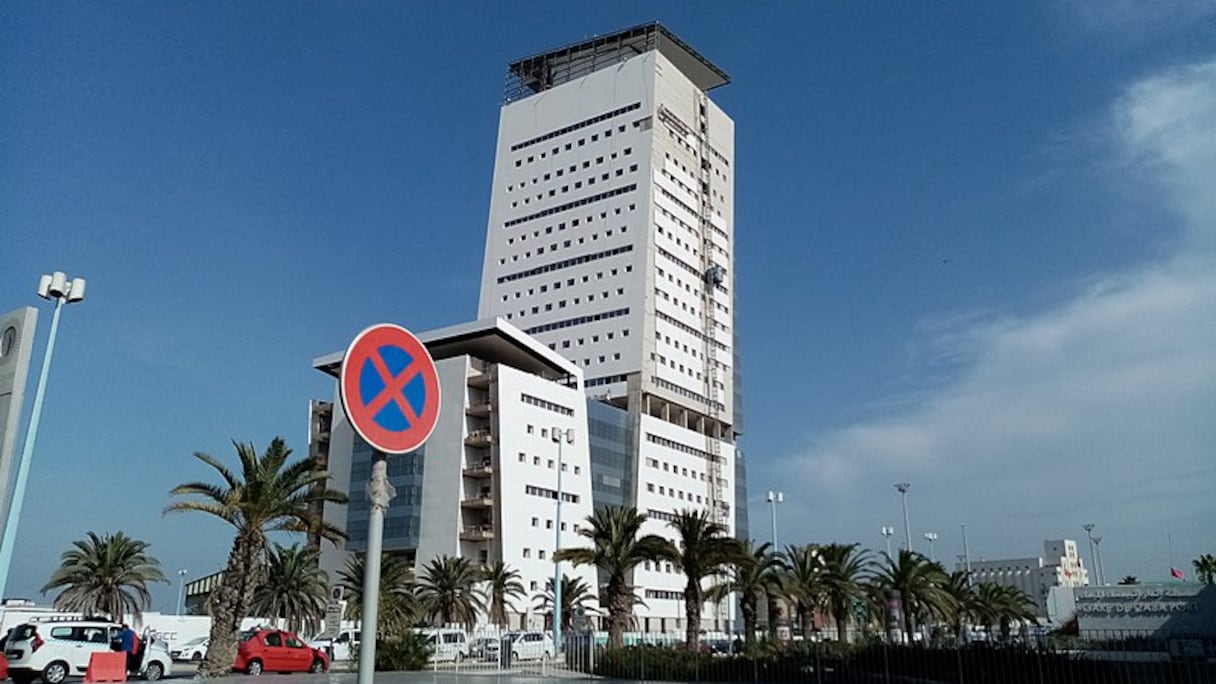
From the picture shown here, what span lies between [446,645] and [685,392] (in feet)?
189

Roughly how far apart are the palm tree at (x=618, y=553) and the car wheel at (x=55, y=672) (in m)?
18.5

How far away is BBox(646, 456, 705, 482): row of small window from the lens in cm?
8594

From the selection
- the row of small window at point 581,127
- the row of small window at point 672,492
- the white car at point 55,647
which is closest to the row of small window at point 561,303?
the row of small window at point 581,127

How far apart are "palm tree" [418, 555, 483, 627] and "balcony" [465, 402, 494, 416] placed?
43.4 ft

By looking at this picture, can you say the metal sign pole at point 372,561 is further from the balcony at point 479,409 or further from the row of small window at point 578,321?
the row of small window at point 578,321

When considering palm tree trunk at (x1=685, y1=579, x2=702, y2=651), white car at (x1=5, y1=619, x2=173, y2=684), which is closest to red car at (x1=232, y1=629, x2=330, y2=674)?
white car at (x1=5, y1=619, x2=173, y2=684)

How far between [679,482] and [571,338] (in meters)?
17.9

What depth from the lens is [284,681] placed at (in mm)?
24000

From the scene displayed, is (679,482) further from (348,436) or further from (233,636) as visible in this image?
(233,636)

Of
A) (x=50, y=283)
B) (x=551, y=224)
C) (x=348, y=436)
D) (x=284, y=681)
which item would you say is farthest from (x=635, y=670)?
(x=551, y=224)

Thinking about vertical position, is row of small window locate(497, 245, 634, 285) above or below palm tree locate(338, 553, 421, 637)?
above

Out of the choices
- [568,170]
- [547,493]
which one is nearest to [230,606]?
[547,493]

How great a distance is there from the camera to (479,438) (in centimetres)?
6919

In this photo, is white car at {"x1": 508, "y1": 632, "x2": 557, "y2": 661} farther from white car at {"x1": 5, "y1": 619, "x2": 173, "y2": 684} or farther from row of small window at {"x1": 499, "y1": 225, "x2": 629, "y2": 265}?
row of small window at {"x1": 499, "y1": 225, "x2": 629, "y2": 265}
